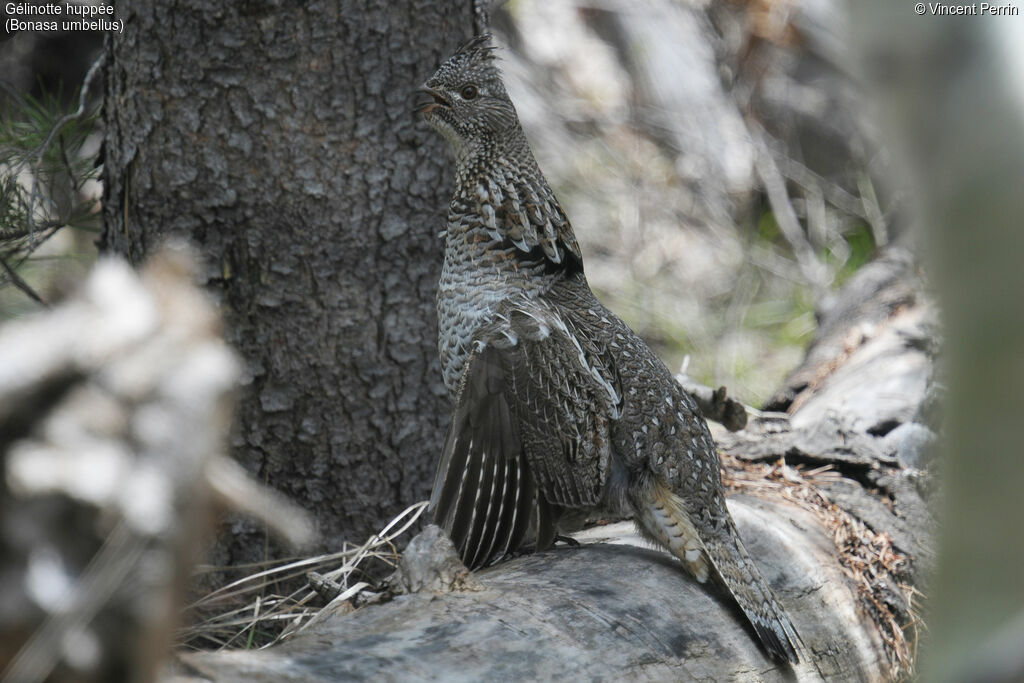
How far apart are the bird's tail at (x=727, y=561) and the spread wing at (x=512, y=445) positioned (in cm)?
21

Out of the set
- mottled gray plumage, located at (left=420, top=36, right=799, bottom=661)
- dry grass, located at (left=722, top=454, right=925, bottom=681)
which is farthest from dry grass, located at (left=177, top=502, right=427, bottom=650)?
dry grass, located at (left=722, top=454, right=925, bottom=681)

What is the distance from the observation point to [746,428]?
4.07 metres

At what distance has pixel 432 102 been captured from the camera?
3.24 metres

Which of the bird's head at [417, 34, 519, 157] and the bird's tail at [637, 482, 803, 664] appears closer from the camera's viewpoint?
the bird's tail at [637, 482, 803, 664]

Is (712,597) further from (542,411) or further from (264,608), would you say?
(264,608)

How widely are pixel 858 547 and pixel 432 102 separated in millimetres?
2274

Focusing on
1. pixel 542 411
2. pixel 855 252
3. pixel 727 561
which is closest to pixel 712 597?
pixel 727 561

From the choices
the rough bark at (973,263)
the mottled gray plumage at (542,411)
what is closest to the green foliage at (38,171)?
the mottled gray plumage at (542,411)

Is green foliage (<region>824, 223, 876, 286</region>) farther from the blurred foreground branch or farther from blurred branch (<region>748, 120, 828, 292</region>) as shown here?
the blurred foreground branch

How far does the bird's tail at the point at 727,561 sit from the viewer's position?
2578 millimetres

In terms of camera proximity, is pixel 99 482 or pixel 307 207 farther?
pixel 307 207

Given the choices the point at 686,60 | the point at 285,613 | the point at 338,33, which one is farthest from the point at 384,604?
the point at 686,60

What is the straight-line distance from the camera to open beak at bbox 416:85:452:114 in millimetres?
3215

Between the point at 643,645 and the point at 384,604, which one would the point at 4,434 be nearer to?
the point at 384,604
